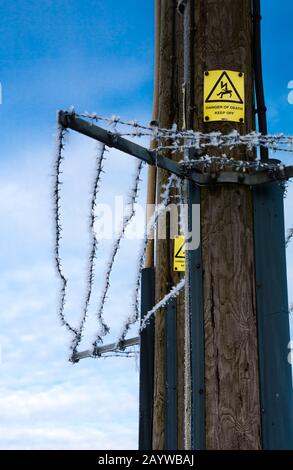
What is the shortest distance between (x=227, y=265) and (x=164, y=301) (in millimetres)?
1485

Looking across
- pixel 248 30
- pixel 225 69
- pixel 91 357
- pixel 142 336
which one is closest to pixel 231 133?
pixel 225 69

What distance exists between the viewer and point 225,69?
4.67m

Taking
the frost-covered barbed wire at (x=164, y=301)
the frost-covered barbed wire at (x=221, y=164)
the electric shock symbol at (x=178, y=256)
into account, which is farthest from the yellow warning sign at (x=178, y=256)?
the frost-covered barbed wire at (x=221, y=164)

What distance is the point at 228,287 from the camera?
4.29m

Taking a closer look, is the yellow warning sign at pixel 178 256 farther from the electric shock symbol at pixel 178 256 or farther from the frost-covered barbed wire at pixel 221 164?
the frost-covered barbed wire at pixel 221 164

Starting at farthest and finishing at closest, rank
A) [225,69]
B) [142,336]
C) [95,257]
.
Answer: [142,336] → [95,257] → [225,69]

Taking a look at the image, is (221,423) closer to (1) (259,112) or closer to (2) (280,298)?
(2) (280,298)

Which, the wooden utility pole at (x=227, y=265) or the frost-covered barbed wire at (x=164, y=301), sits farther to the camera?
the frost-covered barbed wire at (x=164, y=301)

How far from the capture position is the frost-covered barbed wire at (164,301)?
17.9 feet

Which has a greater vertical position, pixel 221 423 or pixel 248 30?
pixel 248 30

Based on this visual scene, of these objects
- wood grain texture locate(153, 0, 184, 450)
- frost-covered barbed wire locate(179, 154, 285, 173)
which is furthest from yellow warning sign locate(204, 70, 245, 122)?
wood grain texture locate(153, 0, 184, 450)

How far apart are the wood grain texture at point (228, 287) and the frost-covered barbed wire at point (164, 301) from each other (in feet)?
3.26

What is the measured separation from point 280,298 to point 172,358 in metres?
2.03
